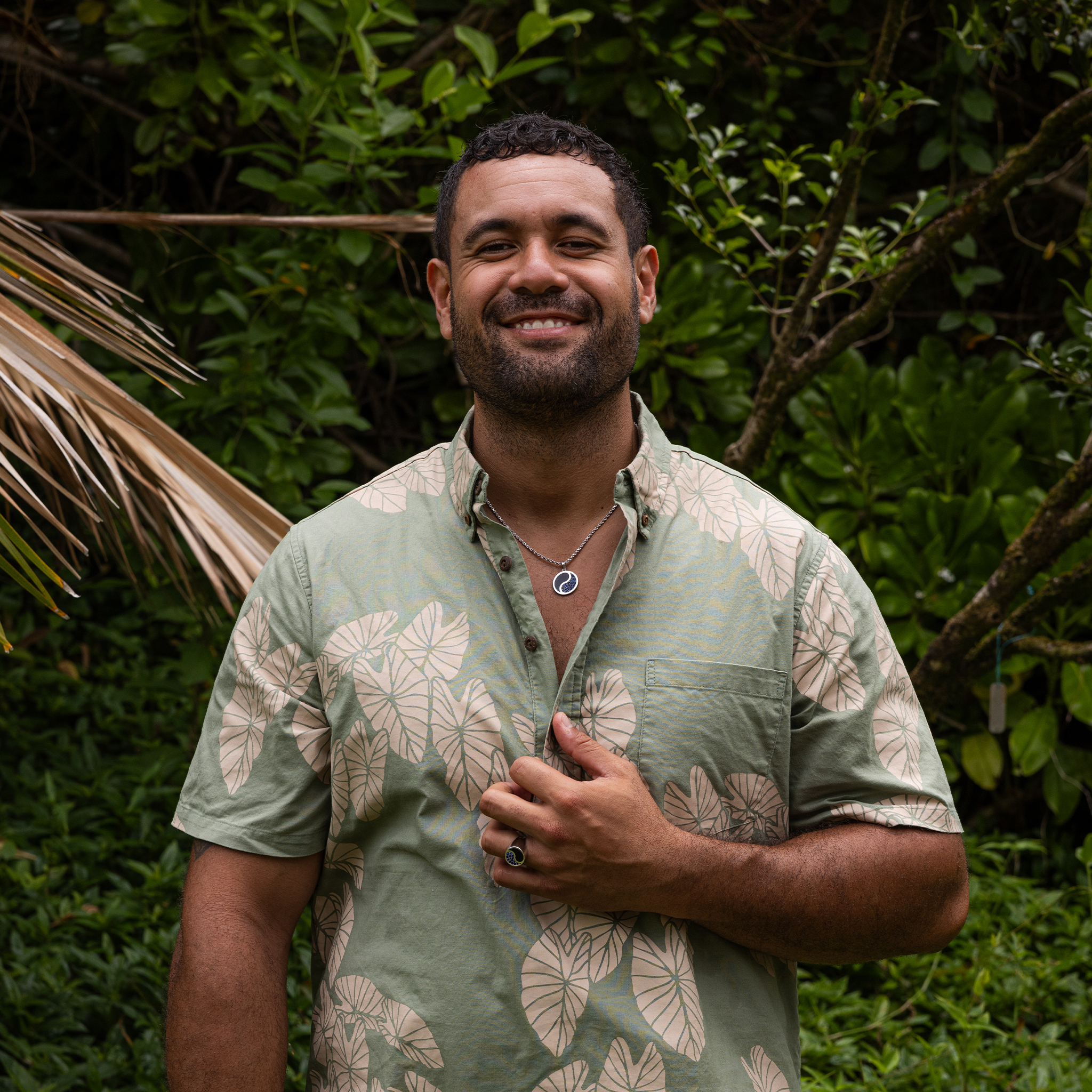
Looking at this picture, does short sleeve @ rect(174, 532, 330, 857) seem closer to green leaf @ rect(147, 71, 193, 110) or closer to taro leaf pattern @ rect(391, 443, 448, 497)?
taro leaf pattern @ rect(391, 443, 448, 497)

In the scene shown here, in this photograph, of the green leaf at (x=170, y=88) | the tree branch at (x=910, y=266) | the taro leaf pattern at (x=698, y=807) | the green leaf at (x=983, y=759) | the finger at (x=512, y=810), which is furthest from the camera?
the green leaf at (x=983, y=759)

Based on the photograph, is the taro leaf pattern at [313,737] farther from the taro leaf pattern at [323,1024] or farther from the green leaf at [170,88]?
the green leaf at [170,88]

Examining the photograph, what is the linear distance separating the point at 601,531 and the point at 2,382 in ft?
2.85

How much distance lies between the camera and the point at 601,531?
1.48 m

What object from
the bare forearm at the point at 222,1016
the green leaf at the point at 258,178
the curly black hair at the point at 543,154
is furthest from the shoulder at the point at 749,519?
the green leaf at the point at 258,178

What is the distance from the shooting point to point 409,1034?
1.27 metres

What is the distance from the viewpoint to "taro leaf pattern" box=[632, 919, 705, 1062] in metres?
1.26

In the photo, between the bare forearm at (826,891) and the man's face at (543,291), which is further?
the man's face at (543,291)

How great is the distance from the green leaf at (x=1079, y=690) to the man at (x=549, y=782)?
6.93 ft

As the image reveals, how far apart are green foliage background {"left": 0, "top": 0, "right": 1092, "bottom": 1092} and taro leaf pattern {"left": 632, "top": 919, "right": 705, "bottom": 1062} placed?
4.70ft

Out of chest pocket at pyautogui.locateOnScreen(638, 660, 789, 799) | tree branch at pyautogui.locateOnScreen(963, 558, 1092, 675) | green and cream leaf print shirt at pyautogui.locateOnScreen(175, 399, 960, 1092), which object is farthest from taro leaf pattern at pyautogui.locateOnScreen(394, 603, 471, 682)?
tree branch at pyautogui.locateOnScreen(963, 558, 1092, 675)

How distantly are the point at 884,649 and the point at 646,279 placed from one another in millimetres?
628

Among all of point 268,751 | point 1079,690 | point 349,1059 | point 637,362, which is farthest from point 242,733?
point 1079,690

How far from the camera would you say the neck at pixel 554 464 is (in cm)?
148
